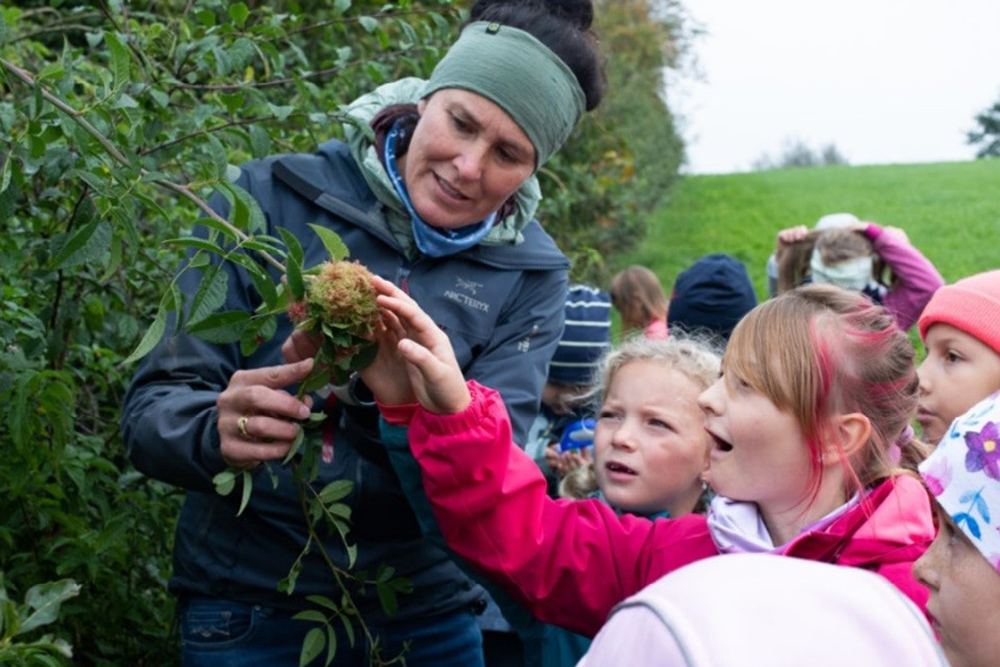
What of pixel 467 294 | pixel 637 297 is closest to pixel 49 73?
pixel 467 294

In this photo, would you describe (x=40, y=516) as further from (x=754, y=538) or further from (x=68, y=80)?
(x=754, y=538)

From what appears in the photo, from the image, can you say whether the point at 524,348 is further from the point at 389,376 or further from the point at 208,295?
the point at 208,295

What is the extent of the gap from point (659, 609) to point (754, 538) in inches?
46.9

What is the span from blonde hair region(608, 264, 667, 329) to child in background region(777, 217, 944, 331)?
87cm

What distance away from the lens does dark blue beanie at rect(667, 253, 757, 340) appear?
5762 mm

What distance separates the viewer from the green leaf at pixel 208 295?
2.02 meters

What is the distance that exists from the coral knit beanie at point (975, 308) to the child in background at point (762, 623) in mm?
2349

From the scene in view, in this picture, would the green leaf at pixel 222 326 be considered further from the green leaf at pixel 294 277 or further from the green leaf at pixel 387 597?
the green leaf at pixel 387 597

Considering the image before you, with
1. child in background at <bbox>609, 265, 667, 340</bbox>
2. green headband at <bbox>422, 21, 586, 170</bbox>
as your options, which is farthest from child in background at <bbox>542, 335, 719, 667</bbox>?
child in background at <bbox>609, 265, 667, 340</bbox>

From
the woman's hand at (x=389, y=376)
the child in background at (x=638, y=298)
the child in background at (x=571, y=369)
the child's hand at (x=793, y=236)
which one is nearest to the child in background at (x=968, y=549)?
the woman's hand at (x=389, y=376)

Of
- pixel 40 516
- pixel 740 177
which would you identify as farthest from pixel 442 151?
pixel 740 177

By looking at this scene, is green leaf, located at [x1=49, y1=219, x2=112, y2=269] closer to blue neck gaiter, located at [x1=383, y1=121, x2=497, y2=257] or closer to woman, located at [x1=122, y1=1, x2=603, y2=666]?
woman, located at [x1=122, y1=1, x2=603, y2=666]

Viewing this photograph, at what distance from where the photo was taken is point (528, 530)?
2.32 meters

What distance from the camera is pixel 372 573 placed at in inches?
101
